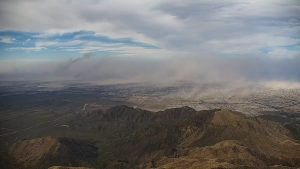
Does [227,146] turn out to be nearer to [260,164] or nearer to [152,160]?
[260,164]

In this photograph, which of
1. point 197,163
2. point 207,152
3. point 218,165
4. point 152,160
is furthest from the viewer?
point 152,160

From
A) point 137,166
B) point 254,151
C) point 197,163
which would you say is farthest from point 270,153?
point 137,166

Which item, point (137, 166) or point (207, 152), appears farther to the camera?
point (137, 166)

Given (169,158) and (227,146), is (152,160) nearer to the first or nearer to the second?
(169,158)

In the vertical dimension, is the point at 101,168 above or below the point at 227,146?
below

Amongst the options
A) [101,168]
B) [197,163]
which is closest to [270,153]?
[197,163]

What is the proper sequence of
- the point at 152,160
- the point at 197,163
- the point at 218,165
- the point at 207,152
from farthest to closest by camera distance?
the point at 152,160 < the point at 207,152 < the point at 197,163 < the point at 218,165

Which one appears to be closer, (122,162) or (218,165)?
(218,165)

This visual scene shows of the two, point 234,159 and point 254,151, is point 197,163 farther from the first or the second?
point 254,151
